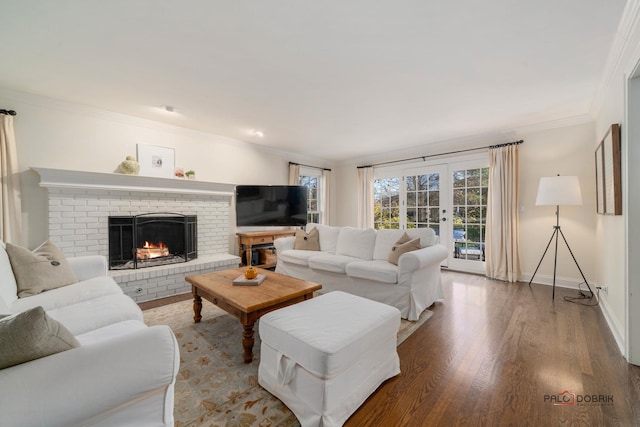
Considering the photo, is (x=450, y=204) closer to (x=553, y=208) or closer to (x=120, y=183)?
(x=553, y=208)

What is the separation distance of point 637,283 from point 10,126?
5705mm

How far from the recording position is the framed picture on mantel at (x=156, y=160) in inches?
142

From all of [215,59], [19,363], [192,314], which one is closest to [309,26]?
[215,59]

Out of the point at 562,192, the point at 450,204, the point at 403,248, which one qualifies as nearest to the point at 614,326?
the point at 562,192

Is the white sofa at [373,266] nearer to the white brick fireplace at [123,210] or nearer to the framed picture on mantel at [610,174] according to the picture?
the white brick fireplace at [123,210]

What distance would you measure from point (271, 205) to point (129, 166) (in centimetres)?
218

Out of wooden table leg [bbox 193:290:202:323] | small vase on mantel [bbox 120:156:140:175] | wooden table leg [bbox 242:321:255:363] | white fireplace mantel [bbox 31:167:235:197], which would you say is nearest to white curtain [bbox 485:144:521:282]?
wooden table leg [bbox 242:321:255:363]

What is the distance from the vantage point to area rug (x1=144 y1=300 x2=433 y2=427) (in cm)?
140

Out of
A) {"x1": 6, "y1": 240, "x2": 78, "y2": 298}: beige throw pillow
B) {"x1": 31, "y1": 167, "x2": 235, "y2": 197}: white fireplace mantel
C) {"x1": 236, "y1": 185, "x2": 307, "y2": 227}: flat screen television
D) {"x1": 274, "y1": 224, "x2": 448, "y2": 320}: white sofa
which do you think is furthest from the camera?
{"x1": 236, "y1": 185, "x2": 307, "y2": 227}: flat screen television

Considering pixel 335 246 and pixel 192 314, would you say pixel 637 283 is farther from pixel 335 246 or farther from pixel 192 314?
pixel 192 314

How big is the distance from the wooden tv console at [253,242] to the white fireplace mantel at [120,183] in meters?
0.84

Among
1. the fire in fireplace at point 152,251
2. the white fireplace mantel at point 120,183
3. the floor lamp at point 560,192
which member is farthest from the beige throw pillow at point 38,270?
the floor lamp at point 560,192

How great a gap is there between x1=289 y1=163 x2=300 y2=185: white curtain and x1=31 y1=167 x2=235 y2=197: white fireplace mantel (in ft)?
4.83

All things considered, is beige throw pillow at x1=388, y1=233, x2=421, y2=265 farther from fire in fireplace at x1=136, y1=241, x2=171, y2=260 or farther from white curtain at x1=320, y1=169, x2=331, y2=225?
white curtain at x1=320, y1=169, x2=331, y2=225
